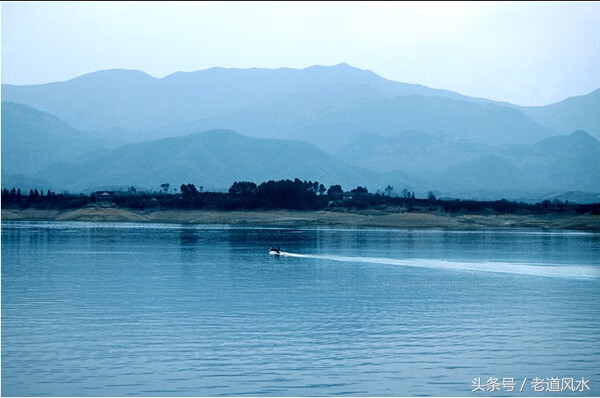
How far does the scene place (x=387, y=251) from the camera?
68000mm

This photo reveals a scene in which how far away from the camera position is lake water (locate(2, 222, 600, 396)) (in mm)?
21688

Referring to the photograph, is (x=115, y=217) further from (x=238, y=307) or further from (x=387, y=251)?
(x=238, y=307)

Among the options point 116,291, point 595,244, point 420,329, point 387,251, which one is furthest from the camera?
point 595,244

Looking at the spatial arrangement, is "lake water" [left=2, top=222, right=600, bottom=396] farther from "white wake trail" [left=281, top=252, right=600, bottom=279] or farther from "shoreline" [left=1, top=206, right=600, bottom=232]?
"shoreline" [left=1, top=206, right=600, bottom=232]

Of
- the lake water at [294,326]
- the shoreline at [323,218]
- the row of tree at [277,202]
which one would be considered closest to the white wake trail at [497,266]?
the lake water at [294,326]

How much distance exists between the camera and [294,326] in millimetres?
29516

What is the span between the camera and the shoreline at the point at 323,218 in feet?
410

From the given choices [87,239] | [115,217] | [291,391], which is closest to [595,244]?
[87,239]

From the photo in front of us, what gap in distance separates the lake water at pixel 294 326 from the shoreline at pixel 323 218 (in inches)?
2691

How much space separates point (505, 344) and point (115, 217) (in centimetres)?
11587

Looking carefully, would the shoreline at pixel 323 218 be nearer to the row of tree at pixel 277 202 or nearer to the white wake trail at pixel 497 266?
the row of tree at pixel 277 202

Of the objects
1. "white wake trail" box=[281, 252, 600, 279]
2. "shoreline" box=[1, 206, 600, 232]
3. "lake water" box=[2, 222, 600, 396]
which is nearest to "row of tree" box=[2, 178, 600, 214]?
"shoreline" box=[1, 206, 600, 232]

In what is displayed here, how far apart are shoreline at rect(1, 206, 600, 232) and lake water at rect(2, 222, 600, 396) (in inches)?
2691

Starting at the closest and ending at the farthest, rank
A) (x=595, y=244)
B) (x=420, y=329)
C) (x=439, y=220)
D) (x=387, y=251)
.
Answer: (x=420, y=329)
(x=387, y=251)
(x=595, y=244)
(x=439, y=220)
